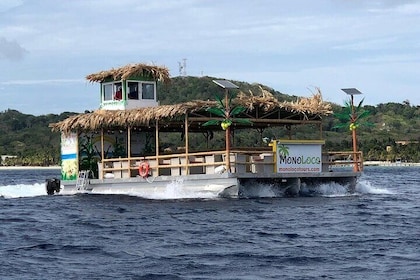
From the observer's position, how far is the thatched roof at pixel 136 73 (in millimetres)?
35312

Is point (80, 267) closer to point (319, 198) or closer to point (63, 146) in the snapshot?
point (319, 198)

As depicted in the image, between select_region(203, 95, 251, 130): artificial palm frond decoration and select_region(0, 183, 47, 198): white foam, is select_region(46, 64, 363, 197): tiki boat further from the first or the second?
select_region(0, 183, 47, 198): white foam

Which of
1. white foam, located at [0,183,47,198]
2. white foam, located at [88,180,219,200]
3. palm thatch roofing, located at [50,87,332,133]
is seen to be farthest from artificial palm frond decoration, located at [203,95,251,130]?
white foam, located at [0,183,47,198]

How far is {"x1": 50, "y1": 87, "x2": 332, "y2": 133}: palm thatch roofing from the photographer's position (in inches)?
1212

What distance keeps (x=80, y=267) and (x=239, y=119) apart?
15.6 meters

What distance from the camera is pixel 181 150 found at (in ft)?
119

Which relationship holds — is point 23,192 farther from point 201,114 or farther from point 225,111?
point 225,111

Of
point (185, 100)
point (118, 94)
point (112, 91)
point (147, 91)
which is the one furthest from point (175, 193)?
point (185, 100)

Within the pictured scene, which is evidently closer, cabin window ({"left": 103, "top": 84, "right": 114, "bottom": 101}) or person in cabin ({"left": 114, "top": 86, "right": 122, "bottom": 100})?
person in cabin ({"left": 114, "top": 86, "right": 122, "bottom": 100})

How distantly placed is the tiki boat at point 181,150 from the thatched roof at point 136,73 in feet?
0.13

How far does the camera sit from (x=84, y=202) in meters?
30.5

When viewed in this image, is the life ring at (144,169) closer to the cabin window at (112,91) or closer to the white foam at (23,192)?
the cabin window at (112,91)

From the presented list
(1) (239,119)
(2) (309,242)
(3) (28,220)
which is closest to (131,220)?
→ (3) (28,220)

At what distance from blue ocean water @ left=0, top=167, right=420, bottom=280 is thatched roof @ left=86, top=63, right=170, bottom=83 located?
6.52 meters
